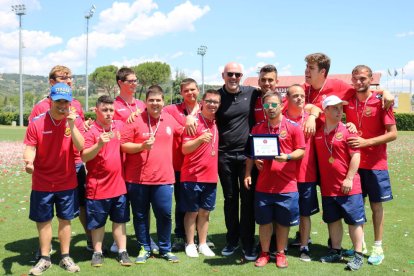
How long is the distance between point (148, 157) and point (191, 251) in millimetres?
1574

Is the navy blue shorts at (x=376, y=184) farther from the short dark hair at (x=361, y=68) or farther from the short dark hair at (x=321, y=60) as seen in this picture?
the short dark hair at (x=321, y=60)

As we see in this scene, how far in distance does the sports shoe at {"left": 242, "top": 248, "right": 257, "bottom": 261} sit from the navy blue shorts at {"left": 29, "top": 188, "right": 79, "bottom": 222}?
2.49 metres

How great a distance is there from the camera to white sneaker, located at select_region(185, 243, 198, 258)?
616 centimetres

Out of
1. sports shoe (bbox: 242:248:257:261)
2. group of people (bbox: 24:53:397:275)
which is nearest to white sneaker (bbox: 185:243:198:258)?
group of people (bbox: 24:53:397:275)

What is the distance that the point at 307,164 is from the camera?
5930mm

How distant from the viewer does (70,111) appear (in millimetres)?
5344

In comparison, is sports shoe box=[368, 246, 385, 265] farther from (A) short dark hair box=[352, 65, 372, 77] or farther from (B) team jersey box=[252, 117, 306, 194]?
(A) short dark hair box=[352, 65, 372, 77]

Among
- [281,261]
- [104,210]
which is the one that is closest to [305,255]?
[281,261]

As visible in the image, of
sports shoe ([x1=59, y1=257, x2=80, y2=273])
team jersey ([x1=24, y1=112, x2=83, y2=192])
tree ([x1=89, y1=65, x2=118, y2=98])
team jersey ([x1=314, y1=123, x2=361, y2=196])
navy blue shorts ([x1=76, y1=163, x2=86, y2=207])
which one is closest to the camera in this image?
team jersey ([x1=24, y1=112, x2=83, y2=192])

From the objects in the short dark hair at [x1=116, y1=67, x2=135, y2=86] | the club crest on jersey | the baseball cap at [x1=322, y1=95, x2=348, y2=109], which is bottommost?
the club crest on jersey

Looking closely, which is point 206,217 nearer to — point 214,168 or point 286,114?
point 214,168

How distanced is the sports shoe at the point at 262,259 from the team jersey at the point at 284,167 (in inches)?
36.0

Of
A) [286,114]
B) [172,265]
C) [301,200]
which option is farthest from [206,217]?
[286,114]

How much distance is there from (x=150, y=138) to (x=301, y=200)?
233cm
